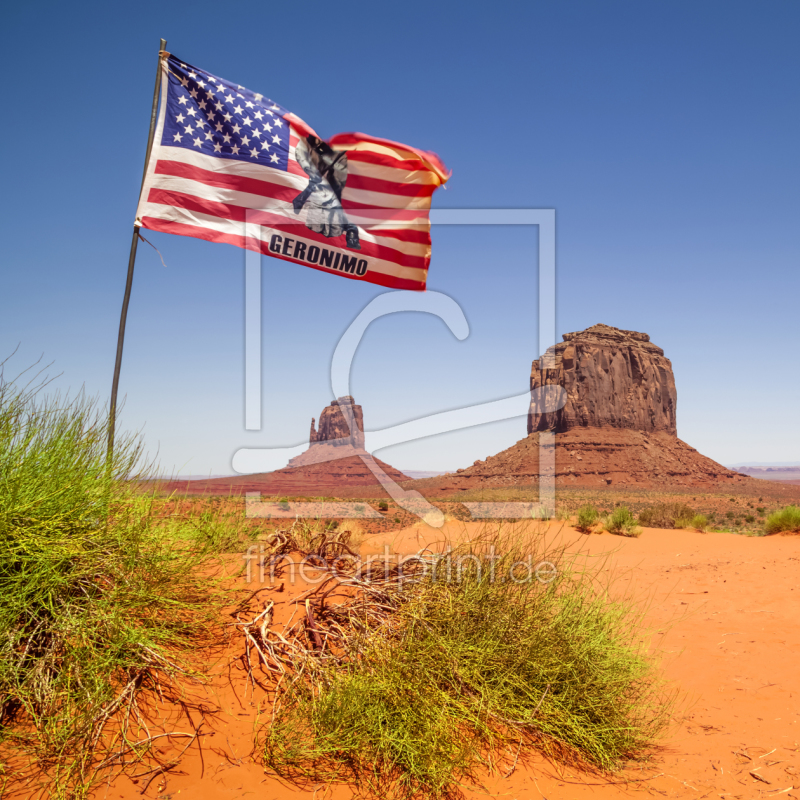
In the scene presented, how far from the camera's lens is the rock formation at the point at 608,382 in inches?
3691

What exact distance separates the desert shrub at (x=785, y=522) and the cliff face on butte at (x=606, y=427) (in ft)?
145

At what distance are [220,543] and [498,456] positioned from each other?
78.8 meters

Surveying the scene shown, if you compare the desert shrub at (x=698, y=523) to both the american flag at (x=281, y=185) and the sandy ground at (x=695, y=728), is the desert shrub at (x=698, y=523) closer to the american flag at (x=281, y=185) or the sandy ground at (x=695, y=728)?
the sandy ground at (x=695, y=728)

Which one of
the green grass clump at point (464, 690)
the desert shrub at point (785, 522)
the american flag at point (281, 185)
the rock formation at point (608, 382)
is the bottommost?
the desert shrub at point (785, 522)

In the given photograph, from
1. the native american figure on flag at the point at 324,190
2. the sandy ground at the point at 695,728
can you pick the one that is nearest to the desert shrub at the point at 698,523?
the sandy ground at the point at 695,728

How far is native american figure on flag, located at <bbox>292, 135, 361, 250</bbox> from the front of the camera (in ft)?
23.2

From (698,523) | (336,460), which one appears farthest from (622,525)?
(336,460)

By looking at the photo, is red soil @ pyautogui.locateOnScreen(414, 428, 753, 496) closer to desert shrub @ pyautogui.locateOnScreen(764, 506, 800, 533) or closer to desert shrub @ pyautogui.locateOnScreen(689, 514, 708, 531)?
desert shrub @ pyautogui.locateOnScreen(689, 514, 708, 531)

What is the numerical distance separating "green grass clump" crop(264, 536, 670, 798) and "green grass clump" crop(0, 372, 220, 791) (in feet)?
3.41

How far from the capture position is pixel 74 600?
383 cm

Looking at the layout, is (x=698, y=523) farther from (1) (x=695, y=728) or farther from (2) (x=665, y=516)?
(1) (x=695, y=728)

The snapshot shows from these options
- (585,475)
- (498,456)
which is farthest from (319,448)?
(585,475)

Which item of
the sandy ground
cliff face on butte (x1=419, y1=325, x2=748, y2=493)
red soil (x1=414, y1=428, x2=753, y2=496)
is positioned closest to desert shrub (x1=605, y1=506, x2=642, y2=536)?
the sandy ground

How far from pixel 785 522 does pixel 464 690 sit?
20.4m
